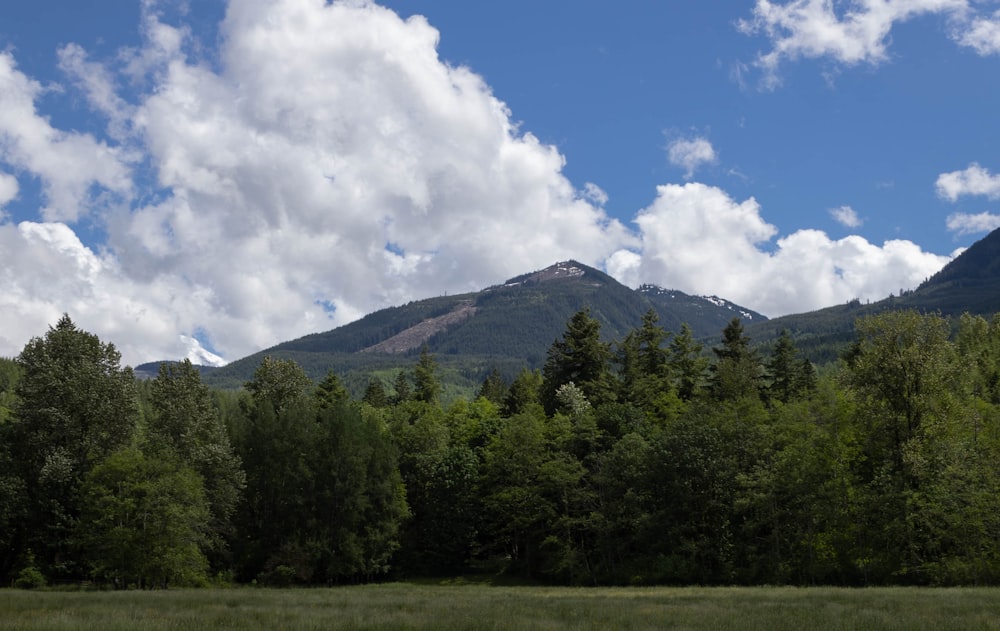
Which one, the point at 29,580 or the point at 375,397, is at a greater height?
the point at 375,397

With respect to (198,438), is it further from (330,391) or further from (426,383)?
(426,383)

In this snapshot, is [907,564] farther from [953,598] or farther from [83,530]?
[83,530]

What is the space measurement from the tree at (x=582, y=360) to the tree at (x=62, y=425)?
40071mm

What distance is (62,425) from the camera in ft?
178

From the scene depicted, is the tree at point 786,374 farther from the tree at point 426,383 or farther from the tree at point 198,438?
the tree at point 198,438

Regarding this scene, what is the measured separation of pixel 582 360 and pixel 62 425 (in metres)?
47.1

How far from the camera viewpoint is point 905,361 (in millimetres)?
44625

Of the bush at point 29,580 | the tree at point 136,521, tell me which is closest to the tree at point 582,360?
the tree at point 136,521

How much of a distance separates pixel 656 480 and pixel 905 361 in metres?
22.5

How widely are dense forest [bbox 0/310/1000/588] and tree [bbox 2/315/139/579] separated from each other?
163 millimetres

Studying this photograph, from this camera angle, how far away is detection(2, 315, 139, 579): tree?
53688 mm

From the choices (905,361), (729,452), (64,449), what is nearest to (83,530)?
(64,449)

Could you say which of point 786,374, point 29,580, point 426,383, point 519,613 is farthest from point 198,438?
point 786,374

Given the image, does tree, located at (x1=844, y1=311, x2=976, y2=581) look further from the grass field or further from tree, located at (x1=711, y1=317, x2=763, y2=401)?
tree, located at (x1=711, y1=317, x2=763, y2=401)
